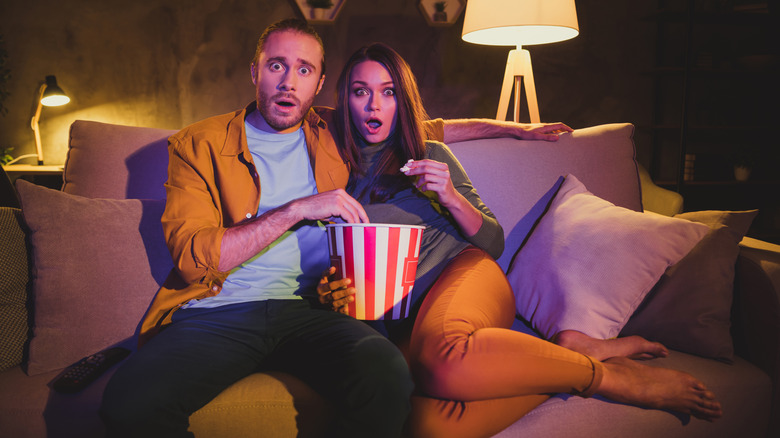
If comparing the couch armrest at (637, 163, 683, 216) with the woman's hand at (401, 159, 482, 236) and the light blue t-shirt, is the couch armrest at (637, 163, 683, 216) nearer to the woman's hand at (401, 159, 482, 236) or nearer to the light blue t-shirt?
the woman's hand at (401, 159, 482, 236)

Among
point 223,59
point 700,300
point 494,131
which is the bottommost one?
point 700,300

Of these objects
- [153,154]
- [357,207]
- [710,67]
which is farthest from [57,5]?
[710,67]

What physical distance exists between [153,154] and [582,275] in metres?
1.48

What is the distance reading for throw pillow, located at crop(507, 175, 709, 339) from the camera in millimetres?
1311

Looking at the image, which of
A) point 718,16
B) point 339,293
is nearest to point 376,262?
point 339,293

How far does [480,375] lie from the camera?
1.02 m

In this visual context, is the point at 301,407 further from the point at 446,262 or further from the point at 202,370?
the point at 446,262

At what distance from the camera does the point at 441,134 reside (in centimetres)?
176

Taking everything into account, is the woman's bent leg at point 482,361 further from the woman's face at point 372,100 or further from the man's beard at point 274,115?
the man's beard at point 274,115

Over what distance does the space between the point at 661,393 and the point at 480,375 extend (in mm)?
463

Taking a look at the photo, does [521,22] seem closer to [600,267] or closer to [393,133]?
[393,133]

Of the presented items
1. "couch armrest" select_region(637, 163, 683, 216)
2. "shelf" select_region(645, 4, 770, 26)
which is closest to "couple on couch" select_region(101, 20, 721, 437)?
"couch armrest" select_region(637, 163, 683, 216)

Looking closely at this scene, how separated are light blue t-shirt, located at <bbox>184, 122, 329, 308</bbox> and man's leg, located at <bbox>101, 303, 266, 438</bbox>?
0.22ft

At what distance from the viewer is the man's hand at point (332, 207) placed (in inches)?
46.3
